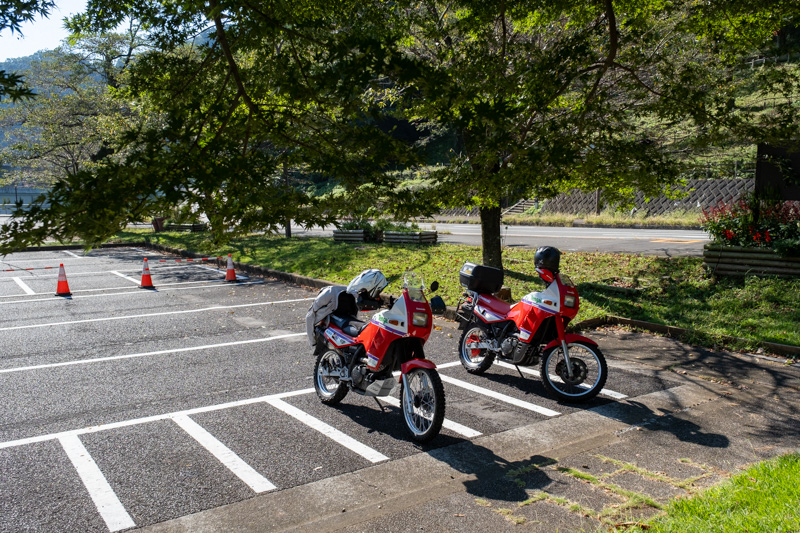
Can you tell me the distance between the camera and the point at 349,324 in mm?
6281

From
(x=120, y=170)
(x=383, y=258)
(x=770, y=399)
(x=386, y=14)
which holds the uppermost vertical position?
(x=386, y=14)

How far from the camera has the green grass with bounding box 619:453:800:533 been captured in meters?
3.57

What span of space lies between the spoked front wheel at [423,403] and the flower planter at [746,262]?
7.81 m

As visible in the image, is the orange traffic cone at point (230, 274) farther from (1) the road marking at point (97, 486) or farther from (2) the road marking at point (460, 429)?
(2) the road marking at point (460, 429)

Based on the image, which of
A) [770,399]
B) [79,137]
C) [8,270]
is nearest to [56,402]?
[770,399]

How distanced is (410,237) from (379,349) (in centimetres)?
1422

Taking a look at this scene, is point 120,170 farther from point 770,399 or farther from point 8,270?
point 8,270

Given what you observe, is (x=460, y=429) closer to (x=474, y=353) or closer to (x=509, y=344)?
(x=509, y=344)

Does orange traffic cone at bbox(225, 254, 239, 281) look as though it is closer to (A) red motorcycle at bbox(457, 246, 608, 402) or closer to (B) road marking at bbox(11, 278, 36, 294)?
(B) road marking at bbox(11, 278, 36, 294)

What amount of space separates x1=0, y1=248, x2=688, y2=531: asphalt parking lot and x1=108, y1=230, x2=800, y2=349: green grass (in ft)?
5.47

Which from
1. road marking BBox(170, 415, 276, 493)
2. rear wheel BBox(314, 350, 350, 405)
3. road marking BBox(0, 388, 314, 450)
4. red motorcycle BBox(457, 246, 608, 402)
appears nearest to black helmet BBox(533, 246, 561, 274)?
red motorcycle BBox(457, 246, 608, 402)

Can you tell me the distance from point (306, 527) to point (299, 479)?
70 centimetres

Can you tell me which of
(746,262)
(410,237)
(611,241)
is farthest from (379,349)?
(611,241)

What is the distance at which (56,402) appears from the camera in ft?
21.1
